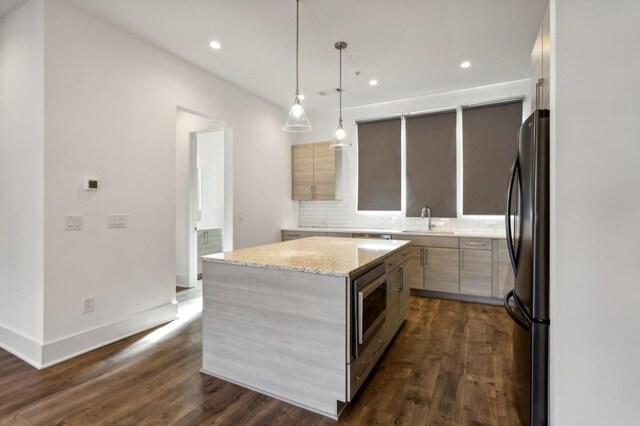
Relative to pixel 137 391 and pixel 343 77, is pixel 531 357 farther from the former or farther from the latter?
pixel 343 77

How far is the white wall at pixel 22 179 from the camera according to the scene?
2.48 metres

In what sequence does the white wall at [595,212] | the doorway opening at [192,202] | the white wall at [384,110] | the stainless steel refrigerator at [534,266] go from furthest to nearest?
the doorway opening at [192,202] → the white wall at [384,110] → the stainless steel refrigerator at [534,266] → the white wall at [595,212]

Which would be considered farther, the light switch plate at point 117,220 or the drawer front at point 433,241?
the drawer front at point 433,241

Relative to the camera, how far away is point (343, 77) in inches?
160

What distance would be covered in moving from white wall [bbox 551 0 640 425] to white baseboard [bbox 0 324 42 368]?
3424mm

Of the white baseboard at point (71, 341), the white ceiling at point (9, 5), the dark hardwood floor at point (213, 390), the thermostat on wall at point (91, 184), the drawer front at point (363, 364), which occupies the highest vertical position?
the white ceiling at point (9, 5)

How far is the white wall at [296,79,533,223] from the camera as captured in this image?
4.27 metres

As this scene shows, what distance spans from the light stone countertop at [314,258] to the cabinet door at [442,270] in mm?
1742

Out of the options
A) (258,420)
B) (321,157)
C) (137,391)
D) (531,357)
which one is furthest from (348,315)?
(321,157)

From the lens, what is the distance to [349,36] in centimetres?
308

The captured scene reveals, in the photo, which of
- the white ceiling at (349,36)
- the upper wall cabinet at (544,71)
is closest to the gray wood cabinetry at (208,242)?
the white ceiling at (349,36)

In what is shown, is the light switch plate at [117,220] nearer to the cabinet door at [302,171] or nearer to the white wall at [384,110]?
the cabinet door at [302,171]

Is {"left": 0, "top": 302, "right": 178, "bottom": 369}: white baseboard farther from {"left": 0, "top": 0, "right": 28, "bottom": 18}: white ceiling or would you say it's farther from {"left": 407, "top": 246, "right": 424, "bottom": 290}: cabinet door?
{"left": 407, "top": 246, "right": 424, "bottom": 290}: cabinet door

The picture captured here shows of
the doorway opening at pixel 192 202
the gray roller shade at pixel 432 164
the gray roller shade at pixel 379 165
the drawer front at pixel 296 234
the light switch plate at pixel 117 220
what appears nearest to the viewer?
the light switch plate at pixel 117 220
